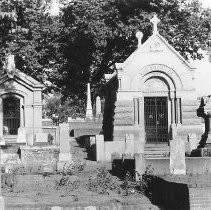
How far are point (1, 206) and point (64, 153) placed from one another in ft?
31.9

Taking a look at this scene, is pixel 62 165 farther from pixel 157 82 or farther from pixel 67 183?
pixel 157 82

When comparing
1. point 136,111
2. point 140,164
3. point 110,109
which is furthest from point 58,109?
point 140,164

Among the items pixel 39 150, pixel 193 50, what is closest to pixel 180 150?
pixel 39 150

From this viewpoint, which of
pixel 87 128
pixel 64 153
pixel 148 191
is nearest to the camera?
pixel 148 191

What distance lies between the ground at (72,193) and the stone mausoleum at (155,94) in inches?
421

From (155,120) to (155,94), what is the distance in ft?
4.54

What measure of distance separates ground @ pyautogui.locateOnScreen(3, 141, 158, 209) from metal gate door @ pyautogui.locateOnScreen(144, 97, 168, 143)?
1131cm

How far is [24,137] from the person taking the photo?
29.8m

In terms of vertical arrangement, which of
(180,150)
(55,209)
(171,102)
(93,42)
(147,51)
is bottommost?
(55,209)

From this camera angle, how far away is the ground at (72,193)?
12.1m

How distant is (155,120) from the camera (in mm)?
27594

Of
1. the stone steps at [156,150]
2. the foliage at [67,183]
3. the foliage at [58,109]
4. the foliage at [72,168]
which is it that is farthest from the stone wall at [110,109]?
the foliage at [58,109]

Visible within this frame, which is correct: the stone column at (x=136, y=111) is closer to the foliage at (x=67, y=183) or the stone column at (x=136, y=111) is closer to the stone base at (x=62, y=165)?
the stone base at (x=62, y=165)

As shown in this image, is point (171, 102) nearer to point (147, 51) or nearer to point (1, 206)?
point (147, 51)
